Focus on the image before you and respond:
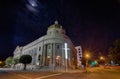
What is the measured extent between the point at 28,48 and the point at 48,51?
90.4 ft

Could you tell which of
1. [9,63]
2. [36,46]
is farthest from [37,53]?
[9,63]

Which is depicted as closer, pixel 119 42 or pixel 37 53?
pixel 119 42

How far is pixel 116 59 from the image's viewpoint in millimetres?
55750

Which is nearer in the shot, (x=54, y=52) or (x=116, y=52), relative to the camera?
(x=116, y=52)

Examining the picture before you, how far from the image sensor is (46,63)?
67.1 meters

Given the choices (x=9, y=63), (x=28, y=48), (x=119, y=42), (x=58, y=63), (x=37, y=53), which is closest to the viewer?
(x=119, y=42)

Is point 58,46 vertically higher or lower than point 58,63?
higher

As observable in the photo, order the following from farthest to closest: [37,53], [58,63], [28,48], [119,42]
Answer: [28,48], [37,53], [58,63], [119,42]

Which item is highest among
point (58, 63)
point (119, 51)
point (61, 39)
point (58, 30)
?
point (58, 30)

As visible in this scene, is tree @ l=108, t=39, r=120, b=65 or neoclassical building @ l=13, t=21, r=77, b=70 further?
neoclassical building @ l=13, t=21, r=77, b=70

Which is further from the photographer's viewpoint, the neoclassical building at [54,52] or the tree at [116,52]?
the neoclassical building at [54,52]

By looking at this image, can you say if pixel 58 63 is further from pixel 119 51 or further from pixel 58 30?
pixel 119 51

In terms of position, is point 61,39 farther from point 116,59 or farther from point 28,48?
point 28,48

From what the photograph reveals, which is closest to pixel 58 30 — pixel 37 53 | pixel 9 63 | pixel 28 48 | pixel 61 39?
pixel 61 39
